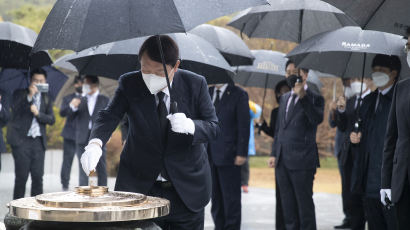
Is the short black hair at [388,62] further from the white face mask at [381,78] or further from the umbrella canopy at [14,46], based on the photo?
the umbrella canopy at [14,46]

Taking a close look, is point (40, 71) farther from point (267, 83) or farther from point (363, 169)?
point (363, 169)

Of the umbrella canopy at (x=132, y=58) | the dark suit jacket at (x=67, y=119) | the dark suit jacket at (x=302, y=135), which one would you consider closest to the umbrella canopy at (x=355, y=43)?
the dark suit jacket at (x=302, y=135)

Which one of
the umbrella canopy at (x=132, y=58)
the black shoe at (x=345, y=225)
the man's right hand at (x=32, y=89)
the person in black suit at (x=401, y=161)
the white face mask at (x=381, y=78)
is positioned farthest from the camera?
the man's right hand at (x=32, y=89)

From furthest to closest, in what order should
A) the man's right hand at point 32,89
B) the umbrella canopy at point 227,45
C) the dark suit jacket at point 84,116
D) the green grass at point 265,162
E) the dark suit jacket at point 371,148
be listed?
the green grass at point 265,162 → the dark suit jacket at point 84,116 → the man's right hand at point 32,89 → the umbrella canopy at point 227,45 → the dark suit jacket at point 371,148

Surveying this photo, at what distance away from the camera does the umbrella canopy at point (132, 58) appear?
5996 mm

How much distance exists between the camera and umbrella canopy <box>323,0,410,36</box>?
201 inches

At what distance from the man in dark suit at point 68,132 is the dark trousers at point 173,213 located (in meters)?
7.57

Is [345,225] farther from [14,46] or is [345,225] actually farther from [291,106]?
[14,46]

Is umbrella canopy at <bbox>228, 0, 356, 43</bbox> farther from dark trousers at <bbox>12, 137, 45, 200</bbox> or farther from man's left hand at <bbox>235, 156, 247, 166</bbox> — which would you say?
dark trousers at <bbox>12, 137, 45, 200</bbox>

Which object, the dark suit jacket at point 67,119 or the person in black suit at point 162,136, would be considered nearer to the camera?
the person in black suit at point 162,136

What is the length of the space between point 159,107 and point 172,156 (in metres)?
0.34

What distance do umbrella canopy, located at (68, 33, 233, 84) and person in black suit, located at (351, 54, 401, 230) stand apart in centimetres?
159

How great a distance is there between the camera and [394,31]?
5.34 metres

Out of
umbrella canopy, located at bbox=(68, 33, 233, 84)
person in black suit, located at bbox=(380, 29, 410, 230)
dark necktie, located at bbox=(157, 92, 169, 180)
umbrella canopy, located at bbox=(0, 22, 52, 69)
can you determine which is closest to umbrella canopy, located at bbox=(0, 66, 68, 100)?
umbrella canopy, located at bbox=(0, 22, 52, 69)
